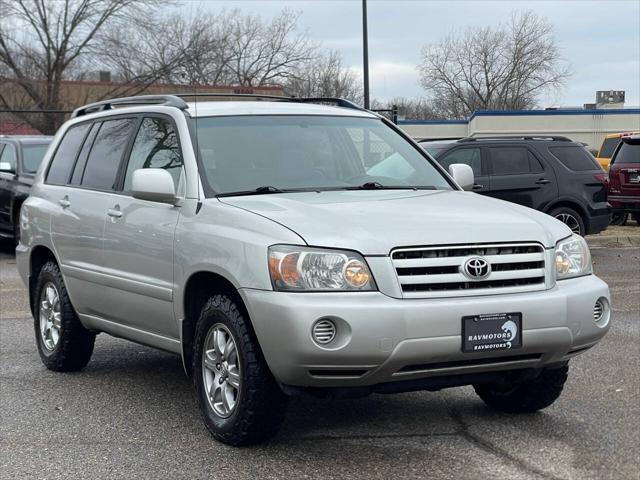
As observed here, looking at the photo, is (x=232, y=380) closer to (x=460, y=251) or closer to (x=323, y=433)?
(x=323, y=433)

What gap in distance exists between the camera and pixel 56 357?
22.1 ft

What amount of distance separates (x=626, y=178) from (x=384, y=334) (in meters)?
14.4

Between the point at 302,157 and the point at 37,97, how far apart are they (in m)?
35.0

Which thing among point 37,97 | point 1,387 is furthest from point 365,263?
point 37,97

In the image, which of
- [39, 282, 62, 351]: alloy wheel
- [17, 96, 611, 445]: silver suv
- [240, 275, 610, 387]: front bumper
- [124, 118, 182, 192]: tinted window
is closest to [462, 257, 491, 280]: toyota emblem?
[17, 96, 611, 445]: silver suv

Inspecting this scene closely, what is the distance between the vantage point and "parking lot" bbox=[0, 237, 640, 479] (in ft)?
15.1

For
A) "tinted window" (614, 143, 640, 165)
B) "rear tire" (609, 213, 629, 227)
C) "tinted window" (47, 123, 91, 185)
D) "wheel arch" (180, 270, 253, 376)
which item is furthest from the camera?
"rear tire" (609, 213, 629, 227)

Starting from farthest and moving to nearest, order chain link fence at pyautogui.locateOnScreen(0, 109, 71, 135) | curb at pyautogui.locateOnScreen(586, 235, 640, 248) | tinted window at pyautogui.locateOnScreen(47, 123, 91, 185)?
chain link fence at pyautogui.locateOnScreen(0, 109, 71, 135) → curb at pyautogui.locateOnScreen(586, 235, 640, 248) → tinted window at pyautogui.locateOnScreen(47, 123, 91, 185)

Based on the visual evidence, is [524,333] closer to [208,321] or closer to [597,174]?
[208,321]

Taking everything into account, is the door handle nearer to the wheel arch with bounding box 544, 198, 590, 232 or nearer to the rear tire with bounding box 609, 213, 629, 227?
the wheel arch with bounding box 544, 198, 590, 232

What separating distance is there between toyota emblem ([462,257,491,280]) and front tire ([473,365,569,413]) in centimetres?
97

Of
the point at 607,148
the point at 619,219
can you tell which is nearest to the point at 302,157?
the point at 619,219

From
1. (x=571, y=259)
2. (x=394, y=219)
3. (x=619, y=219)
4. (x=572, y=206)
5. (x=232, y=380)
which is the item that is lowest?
(x=619, y=219)

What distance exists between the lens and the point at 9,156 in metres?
15.4
